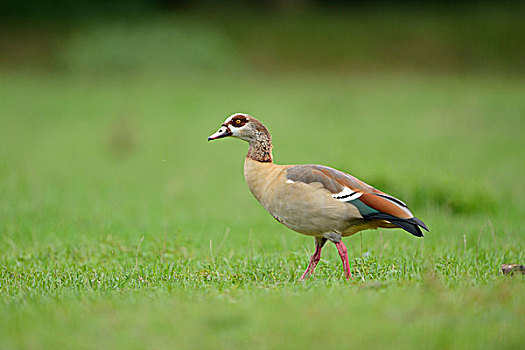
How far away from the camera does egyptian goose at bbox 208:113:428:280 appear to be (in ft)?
17.4

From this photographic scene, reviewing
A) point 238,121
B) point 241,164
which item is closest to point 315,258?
point 238,121

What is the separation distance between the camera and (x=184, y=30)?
32875mm

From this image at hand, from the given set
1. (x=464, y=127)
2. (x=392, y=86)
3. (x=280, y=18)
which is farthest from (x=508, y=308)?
(x=280, y=18)

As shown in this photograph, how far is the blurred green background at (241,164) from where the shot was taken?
4.16m

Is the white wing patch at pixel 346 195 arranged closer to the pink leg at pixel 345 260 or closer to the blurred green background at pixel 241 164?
the pink leg at pixel 345 260

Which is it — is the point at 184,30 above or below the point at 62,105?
above

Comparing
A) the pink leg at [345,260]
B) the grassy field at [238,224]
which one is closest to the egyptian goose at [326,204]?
the pink leg at [345,260]

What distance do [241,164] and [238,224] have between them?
18.3ft

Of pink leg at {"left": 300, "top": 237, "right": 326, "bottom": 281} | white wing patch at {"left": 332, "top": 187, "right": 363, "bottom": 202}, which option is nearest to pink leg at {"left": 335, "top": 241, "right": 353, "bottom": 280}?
pink leg at {"left": 300, "top": 237, "right": 326, "bottom": 281}

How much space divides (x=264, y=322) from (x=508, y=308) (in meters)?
1.68

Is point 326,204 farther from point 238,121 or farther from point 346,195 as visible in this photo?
point 238,121

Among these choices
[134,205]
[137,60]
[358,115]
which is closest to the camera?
[134,205]

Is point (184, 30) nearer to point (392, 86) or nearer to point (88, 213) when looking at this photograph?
point (392, 86)

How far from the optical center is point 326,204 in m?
5.38
